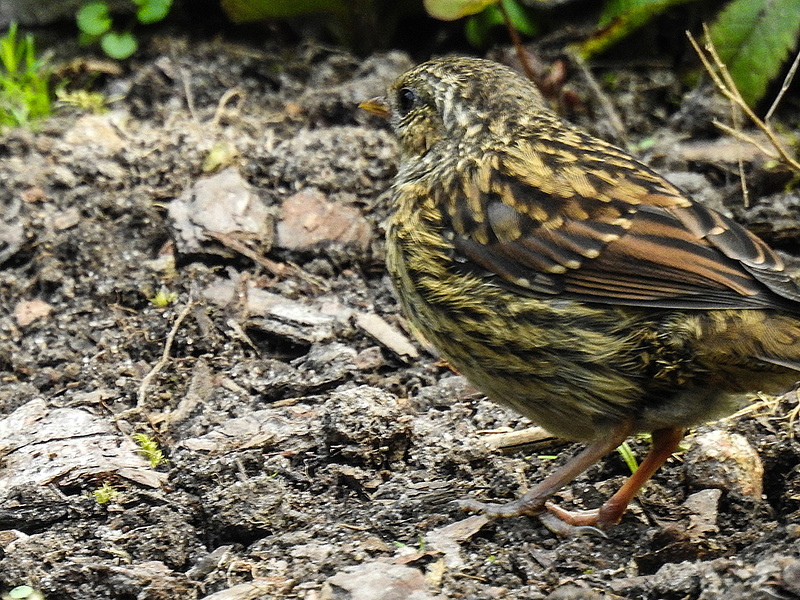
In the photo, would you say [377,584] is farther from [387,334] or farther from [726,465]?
[387,334]

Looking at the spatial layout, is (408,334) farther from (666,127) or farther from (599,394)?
(666,127)

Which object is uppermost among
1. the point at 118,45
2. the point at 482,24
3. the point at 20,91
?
the point at 482,24

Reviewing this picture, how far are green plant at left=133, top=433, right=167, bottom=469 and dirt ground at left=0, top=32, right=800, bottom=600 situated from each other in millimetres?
30

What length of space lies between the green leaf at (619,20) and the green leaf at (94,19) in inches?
107

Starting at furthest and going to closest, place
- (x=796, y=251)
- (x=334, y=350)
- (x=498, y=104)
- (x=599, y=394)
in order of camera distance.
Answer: (x=796, y=251)
(x=334, y=350)
(x=498, y=104)
(x=599, y=394)

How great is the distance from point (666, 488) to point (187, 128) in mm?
3177

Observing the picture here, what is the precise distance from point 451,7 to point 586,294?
243cm

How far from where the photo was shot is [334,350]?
471cm

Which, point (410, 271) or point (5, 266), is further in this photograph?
point (5, 266)

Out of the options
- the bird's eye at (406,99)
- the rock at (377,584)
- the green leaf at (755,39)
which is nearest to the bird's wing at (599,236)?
the bird's eye at (406,99)

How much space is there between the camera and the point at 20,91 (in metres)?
6.29

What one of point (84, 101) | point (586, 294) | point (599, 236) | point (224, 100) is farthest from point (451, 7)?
point (586, 294)

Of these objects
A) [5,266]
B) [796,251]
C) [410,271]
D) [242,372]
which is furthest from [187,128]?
[796,251]

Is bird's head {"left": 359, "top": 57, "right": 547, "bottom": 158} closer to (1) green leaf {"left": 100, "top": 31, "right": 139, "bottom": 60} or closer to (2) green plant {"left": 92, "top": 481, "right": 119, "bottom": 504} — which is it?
(2) green plant {"left": 92, "top": 481, "right": 119, "bottom": 504}
